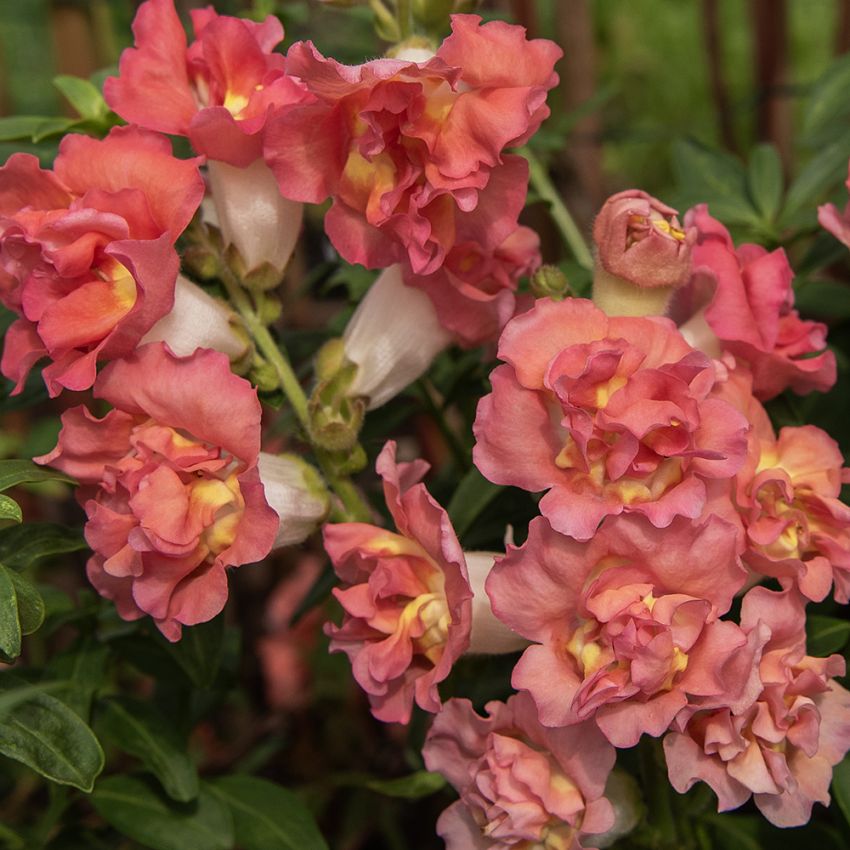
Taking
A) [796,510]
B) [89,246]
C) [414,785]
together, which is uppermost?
[89,246]

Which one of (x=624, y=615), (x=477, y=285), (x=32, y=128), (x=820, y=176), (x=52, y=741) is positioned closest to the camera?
(x=624, y=615)

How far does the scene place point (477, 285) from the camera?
3.29 feet

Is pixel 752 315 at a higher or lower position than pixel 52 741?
higher

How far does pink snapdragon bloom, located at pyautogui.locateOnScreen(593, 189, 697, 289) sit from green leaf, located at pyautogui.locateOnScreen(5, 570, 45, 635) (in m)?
0.49

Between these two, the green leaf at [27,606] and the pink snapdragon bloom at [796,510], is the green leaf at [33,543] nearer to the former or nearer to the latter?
the green leaf at [27,606]

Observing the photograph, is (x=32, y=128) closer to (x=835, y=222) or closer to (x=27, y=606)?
(x=27, y=606)

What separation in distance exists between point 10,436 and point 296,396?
136 cm

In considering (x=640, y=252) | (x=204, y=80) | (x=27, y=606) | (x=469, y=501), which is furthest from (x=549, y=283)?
(x=27, y=606)

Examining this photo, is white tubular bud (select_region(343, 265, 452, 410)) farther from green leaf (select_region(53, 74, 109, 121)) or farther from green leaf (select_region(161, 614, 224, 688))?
green leaf (select_region(53, 74, 109, 121))

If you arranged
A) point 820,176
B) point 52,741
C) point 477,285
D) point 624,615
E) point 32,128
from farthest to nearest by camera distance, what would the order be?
point 820,176 → point 32,128 → point 477,285 → point 52,741 → point 624,615

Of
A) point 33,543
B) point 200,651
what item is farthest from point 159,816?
point 33,543

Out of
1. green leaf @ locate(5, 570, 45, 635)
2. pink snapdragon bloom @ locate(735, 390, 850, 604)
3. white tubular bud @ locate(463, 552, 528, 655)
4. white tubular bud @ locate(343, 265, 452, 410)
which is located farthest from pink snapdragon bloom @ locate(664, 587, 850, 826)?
green leaf @ locate(5, 570, 45, 635)

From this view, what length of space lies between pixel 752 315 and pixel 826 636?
261 millimetres

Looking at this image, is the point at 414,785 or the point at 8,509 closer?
the point at 8,509
